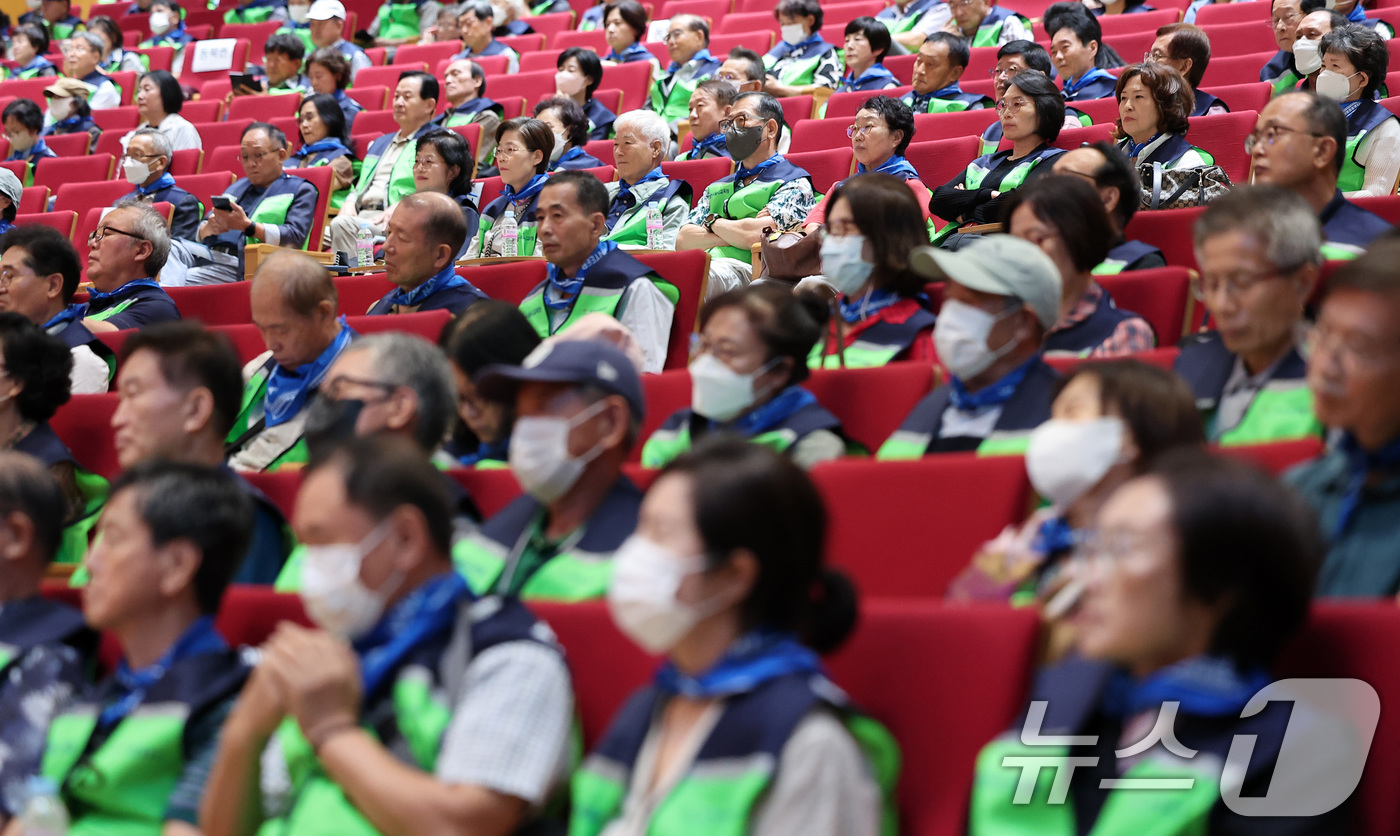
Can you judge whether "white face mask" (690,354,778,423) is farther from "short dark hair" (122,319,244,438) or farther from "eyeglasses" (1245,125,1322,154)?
"eyeglasses" (1245,125,1322,154)

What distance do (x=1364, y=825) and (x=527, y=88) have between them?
6.00 metres

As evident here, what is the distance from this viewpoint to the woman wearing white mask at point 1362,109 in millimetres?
3893

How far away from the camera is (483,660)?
137 cm

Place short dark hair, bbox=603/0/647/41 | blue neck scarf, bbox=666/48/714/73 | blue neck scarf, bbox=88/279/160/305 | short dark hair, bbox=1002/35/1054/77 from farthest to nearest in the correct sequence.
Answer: short dark hair, bbox=603/0/647/41
blue neck scarf, bbox=666/48/714/73
short dark hair, bbox=1002/35/1054/77
blue neck scarf, bbox=88/279/160/305

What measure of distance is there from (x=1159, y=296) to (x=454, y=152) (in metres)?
2.84

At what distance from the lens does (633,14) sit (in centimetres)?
715

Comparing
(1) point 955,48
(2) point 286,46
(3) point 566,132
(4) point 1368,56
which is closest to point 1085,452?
(4) point 1368,56

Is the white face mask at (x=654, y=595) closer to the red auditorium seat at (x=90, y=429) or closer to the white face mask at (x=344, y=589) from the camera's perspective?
the white face mask at (x=344, y=589)

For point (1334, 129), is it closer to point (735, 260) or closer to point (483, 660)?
point (735, 260)

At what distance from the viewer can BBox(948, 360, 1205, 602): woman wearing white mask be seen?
150 cm

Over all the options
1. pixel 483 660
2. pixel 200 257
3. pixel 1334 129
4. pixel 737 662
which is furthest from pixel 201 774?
pixel 200 257

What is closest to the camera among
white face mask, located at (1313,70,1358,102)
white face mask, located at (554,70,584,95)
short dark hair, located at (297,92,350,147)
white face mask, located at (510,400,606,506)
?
white face mask, located at (510,400,606,506)

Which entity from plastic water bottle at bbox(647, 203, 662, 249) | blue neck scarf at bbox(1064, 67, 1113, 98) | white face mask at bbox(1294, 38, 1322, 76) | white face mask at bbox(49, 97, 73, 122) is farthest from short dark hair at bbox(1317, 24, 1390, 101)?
white face mask at bbox(49, 97, 73, 122)

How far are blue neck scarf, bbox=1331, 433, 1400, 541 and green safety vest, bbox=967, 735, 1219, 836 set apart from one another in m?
0.49
